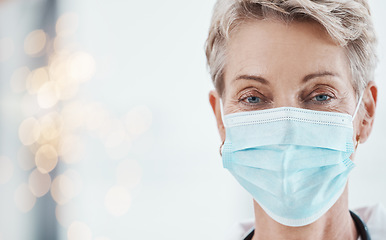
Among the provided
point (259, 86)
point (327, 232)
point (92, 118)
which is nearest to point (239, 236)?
point (327, 232)

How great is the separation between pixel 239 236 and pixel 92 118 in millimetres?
1582

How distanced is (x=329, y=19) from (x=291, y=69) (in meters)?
0.15

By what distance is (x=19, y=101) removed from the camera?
2957 millimetres

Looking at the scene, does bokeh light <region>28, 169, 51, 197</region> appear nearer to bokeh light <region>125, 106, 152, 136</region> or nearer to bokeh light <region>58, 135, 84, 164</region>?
bokeh light <region>58, 135, 84, 164</region>

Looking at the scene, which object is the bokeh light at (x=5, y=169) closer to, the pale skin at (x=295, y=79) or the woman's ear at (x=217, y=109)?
the woman's ear at (x=217, y=109)

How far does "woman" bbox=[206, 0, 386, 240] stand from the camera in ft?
3.56

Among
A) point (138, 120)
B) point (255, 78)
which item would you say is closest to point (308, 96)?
point (255, 78)

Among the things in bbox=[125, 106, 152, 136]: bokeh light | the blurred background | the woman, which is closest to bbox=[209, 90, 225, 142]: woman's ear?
the woman

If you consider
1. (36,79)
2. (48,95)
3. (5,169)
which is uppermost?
(36,79)

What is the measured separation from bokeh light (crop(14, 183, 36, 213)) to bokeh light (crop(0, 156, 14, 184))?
0.12 m

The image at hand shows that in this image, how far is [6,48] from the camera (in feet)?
10.0

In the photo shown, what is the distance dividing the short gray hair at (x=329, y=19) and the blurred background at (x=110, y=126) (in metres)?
1.16

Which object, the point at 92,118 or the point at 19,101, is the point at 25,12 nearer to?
the point at 19,101

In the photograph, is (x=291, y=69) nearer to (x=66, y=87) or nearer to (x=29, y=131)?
(x=66, y=87)
